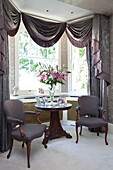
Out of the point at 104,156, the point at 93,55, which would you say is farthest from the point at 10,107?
the point at 93,55

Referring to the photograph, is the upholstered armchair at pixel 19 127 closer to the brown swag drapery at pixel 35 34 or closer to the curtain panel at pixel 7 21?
the brown swag drapery at pixel 35 34

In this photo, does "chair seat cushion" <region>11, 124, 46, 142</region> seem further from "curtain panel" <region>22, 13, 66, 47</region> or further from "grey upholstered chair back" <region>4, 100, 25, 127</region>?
"curtain panel" <region>22, 13, 66, 47</region>

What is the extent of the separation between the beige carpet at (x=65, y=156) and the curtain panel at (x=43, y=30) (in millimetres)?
2366

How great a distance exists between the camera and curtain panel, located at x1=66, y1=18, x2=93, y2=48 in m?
4.05

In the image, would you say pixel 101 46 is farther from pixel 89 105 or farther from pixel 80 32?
pixel 89 105

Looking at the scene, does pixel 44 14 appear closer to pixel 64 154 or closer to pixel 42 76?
pixel 42 76

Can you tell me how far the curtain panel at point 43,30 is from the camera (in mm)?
3822

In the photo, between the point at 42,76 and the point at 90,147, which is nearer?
the point at 90,147

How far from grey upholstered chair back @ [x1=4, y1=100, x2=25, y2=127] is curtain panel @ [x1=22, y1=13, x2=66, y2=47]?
5.71 feet

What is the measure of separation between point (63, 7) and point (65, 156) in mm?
3132

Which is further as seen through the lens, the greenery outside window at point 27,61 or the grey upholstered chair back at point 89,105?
the greenery outside window at point 27,61

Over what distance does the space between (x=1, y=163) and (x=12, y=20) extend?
2.62 meters

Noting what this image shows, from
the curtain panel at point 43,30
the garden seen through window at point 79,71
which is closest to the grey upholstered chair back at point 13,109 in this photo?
the curtain panel at point 43,30

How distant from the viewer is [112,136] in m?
3.66
